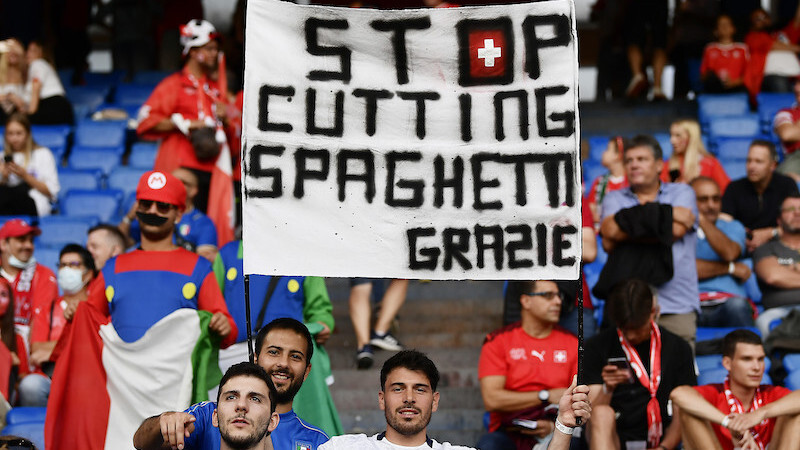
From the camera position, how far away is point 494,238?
5.63 metres

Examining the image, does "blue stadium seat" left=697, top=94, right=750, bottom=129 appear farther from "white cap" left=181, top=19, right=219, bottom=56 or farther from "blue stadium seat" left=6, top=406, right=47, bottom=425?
"blue stadium seat" left=6, top=406, right=47, bottom=425

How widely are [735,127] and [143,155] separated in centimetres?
541

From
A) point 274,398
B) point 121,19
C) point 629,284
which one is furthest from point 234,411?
point 121,19

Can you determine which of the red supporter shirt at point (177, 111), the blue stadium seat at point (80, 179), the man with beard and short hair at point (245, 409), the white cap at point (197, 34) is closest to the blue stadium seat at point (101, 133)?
the blue stadium seat at point (80, 179)

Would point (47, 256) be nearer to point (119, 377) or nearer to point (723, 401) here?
point (119, 377)

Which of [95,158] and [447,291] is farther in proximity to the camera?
[95,158]

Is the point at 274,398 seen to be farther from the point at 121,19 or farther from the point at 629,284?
the point at 121,19

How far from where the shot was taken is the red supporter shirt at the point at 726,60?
1272 cm

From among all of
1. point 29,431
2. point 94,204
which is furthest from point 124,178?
point 29,431

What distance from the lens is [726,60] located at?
12805 millimetres

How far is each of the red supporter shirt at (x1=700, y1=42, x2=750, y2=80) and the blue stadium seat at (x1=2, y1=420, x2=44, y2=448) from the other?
7969 millimetres

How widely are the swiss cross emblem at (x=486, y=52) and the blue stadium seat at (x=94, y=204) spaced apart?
5.65 meters

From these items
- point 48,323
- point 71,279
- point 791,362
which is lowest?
point 791,362

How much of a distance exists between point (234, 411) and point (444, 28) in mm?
1958
